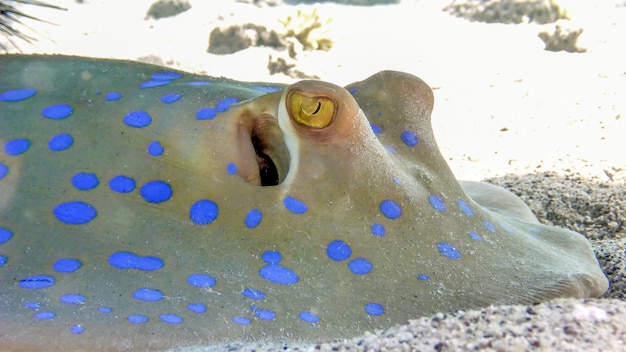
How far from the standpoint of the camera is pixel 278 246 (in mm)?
1896

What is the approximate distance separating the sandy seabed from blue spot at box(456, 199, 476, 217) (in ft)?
1.93

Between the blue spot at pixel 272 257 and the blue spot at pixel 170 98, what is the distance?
1.01m

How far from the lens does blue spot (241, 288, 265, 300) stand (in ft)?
5.66

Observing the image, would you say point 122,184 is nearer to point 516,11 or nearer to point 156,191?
point 156,191

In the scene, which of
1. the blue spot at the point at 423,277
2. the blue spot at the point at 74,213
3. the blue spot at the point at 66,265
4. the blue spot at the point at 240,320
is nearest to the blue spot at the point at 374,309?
the blue spot at the point at 423,277

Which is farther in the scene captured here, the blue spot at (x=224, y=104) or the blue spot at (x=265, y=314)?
the blue spot at (x=224, y=104)

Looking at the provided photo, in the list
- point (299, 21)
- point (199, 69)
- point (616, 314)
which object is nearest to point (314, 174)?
point (616, 314)

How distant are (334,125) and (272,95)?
0.35 meters

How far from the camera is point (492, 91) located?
798cm

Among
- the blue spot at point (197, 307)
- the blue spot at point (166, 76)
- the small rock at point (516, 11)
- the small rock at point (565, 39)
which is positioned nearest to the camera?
the blue spot at point (197, 307)

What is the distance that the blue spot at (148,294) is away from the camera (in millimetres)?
1693

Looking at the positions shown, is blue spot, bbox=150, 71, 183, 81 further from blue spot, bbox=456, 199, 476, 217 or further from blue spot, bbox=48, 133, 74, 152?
blue spot, bbox=456, 199, 476, 217

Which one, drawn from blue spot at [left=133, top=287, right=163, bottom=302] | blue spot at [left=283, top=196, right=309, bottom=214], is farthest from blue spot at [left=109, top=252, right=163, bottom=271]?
blue spot at [left=283, top=196, right=309, bottom=214]

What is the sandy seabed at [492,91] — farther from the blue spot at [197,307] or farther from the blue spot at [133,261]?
the blue spot at [133,261]
